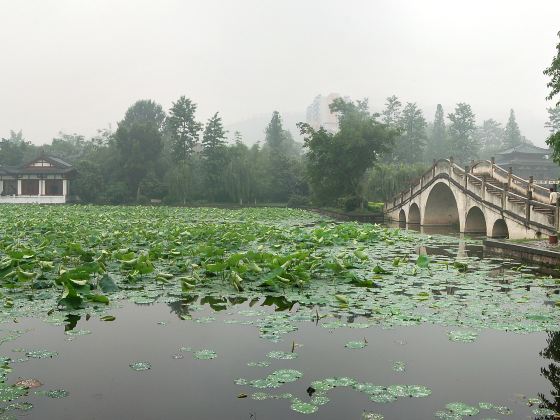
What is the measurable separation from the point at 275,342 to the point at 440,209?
25543 millimetres

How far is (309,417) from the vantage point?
3.02 m

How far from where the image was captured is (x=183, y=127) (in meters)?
54.9

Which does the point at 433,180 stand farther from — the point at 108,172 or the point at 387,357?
the point at 108,172

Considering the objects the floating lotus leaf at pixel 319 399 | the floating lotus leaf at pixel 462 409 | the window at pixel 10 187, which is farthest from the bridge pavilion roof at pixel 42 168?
the floating lotus leaf at pixel 462 409

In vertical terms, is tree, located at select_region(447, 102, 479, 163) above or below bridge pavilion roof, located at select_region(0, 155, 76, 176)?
above

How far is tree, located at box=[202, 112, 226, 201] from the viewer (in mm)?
48406

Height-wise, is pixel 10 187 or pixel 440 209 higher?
pixel 10 187

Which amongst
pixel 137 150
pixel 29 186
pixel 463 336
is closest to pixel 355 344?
pixel 463 336

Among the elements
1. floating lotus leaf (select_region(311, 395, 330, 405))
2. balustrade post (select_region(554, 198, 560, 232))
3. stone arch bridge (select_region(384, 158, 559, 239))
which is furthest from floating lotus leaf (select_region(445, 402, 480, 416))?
stone arch bridge (select_region(384, 158, 559, 239))

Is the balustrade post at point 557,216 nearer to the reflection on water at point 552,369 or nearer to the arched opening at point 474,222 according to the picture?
the arched opening at point 474,222

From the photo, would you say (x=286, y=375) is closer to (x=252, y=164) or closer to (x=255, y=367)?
(x=255, y=367)

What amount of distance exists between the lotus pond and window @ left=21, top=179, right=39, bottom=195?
49.9m

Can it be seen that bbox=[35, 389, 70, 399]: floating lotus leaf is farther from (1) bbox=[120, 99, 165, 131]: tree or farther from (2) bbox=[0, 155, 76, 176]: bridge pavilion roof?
(1) bbox=[120, 99, 165, 131]: tree

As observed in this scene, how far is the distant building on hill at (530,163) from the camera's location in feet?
161
